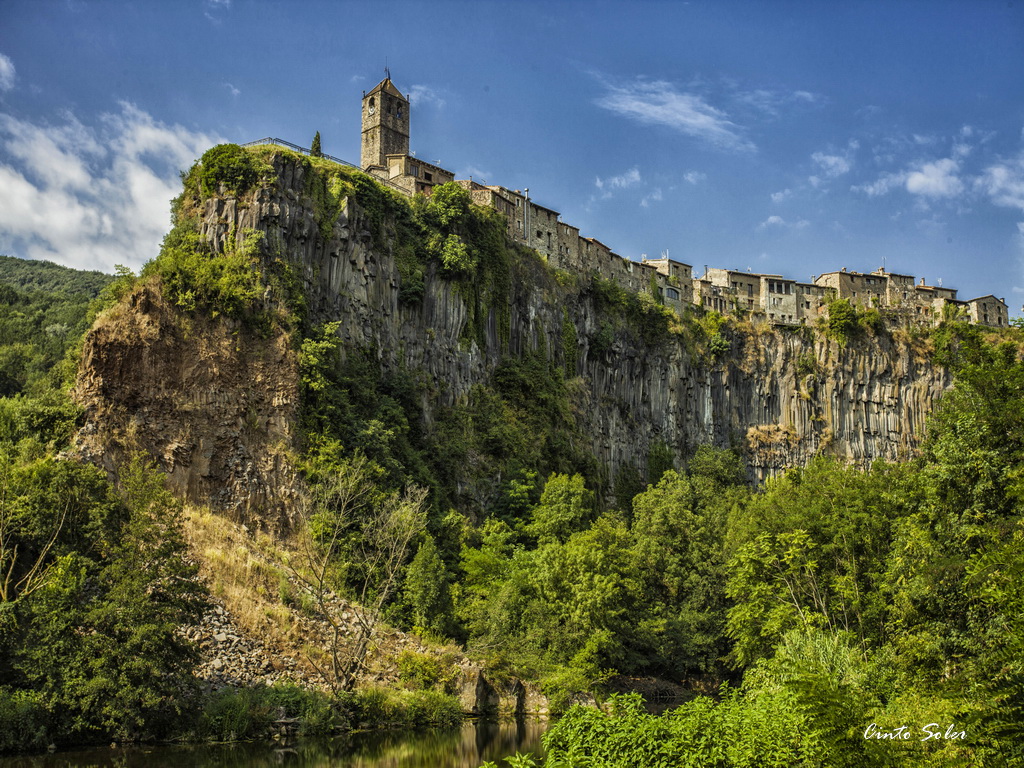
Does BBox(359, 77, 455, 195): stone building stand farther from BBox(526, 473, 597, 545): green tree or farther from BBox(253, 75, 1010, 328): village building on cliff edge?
BBox(526, 473, 597, 545): green tree

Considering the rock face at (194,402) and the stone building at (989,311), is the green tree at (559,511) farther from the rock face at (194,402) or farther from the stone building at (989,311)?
the stone building at (989,311)

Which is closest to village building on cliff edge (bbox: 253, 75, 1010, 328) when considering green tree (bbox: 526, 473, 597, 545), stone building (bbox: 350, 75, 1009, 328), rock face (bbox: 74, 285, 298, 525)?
stone building (bbox: 350, 75, 1009, 328)

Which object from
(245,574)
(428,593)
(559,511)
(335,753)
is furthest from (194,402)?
(335,753)

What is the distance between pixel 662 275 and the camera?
9531 centimetres

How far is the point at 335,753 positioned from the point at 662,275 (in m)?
68.2

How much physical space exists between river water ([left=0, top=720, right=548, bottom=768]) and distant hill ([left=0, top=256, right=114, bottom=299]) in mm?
71508

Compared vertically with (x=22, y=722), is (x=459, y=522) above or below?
above

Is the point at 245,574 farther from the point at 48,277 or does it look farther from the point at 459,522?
the point at 48,277

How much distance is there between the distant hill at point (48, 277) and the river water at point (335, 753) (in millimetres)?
71508

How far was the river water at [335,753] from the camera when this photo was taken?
101ft

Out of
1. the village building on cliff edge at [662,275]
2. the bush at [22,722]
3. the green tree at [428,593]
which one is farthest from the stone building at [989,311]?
the bush at [22,722]

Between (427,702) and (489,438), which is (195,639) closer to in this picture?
(427,702)

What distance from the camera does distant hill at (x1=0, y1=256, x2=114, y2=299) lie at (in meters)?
100

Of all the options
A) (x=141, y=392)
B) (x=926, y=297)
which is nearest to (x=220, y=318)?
(x=141, y=392)
